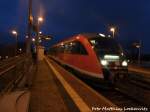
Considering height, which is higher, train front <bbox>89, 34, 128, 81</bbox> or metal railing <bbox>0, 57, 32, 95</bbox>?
train front <bbox>89, 34, 128, 81</bbox>

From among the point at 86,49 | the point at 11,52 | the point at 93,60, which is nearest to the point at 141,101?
the point at 93,60

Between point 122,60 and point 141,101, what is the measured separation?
4.76 m

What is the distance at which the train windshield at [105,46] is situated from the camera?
59.6 ft

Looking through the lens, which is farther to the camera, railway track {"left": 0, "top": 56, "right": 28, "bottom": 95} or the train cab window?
the train cab window

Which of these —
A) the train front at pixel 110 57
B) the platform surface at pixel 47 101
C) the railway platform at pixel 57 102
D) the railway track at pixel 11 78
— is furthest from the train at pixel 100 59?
the platform surface at pixel 47 101

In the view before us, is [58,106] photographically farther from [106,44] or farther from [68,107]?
[106,44]

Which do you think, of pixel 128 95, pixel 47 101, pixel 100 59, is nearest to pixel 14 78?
pixel 100 59

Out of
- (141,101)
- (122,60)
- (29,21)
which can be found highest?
(29,21)

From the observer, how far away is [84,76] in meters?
18.8

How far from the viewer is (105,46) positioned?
741 inches

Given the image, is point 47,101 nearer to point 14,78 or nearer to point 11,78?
point 14,78

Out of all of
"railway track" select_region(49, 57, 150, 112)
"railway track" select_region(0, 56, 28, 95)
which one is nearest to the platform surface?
"railway track" select_region(0, 56, 28, 95)

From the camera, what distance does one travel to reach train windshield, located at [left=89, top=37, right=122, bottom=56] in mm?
18156

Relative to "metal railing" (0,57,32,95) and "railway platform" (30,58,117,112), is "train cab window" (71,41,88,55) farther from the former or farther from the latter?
"railway platform" (30,58,117,112)
